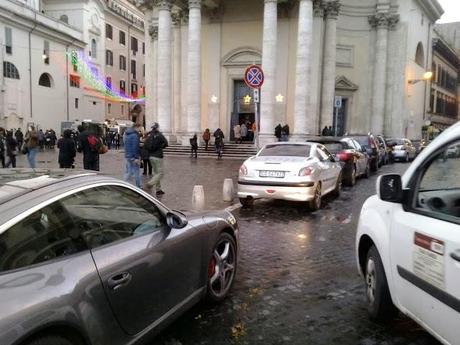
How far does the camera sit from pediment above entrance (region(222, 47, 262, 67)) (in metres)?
33.3

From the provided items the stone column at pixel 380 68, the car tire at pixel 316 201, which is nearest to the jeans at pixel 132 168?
the car tire at pixel 316 201

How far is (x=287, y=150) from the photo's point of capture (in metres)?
11.1

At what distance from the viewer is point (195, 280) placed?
4148 millimetres

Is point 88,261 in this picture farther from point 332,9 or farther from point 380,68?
→ point 380,68

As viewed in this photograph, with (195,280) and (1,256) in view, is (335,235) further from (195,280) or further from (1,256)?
(1,256)

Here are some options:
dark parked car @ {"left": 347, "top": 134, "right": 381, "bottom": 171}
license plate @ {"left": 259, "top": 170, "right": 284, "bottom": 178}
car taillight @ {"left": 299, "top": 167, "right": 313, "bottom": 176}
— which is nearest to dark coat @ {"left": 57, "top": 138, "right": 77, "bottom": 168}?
license plate @ {"left": 259, "top": 170, "right": 284, "bottom": 178}

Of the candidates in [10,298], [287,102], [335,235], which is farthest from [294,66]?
[10,298]

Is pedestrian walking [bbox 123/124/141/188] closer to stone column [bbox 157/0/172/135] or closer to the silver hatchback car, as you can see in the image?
the silver hatchback car

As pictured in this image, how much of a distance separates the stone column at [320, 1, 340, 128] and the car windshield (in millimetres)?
22179

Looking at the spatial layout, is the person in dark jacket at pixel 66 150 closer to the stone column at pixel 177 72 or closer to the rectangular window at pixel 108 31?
the stone column at pixel 177 72

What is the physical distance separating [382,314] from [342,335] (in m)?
0.41

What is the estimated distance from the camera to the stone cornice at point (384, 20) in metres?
34.8

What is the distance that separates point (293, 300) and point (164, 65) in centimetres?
2911

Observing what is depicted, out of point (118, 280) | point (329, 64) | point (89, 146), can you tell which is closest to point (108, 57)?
point (329, 64)
